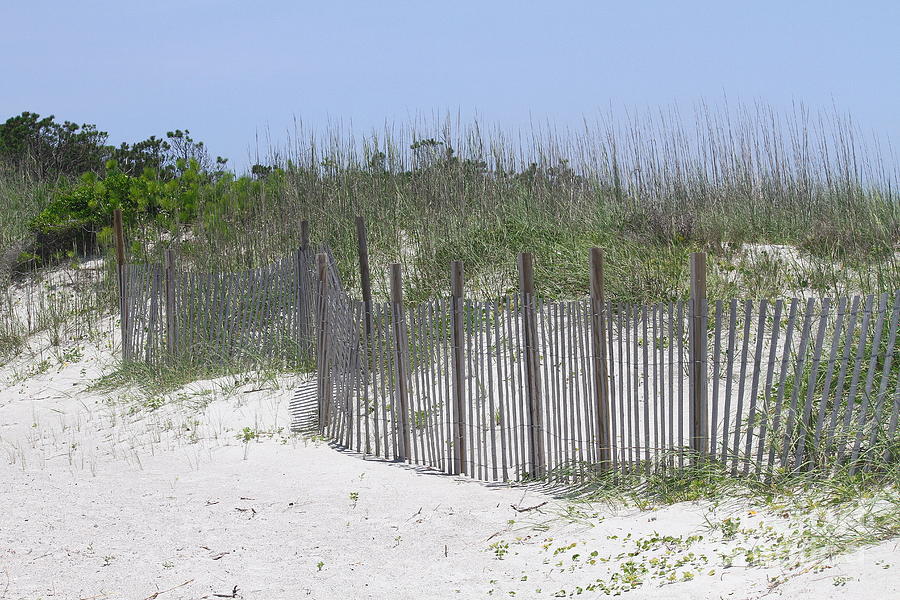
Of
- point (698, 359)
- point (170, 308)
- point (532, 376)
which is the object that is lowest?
point (532, 376)

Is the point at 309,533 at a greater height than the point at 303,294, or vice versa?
the point at 303,294

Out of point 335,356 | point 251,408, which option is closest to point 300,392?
point 251,408

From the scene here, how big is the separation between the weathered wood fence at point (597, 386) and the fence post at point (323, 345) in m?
0.02

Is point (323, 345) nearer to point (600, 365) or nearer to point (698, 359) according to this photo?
point (600, 365)

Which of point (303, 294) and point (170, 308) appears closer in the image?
point (303, 294)

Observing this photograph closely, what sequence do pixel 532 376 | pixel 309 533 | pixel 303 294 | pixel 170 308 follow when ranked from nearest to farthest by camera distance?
pixel 309 533, pixel 532 376, pixel 303 294, pixel 170 308

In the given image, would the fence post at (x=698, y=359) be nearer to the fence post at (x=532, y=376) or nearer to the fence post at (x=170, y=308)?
the fence post at (x=532, y=376)

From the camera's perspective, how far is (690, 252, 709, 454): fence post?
521cm

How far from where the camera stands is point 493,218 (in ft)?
37.0

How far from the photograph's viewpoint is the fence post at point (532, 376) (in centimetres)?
580

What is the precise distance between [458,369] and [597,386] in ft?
3.44

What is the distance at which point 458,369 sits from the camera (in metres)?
6.15

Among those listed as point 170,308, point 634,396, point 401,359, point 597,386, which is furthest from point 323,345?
point 170,308

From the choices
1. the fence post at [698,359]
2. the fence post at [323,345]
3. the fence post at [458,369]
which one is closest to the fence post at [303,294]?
the fence post at [323,345]
